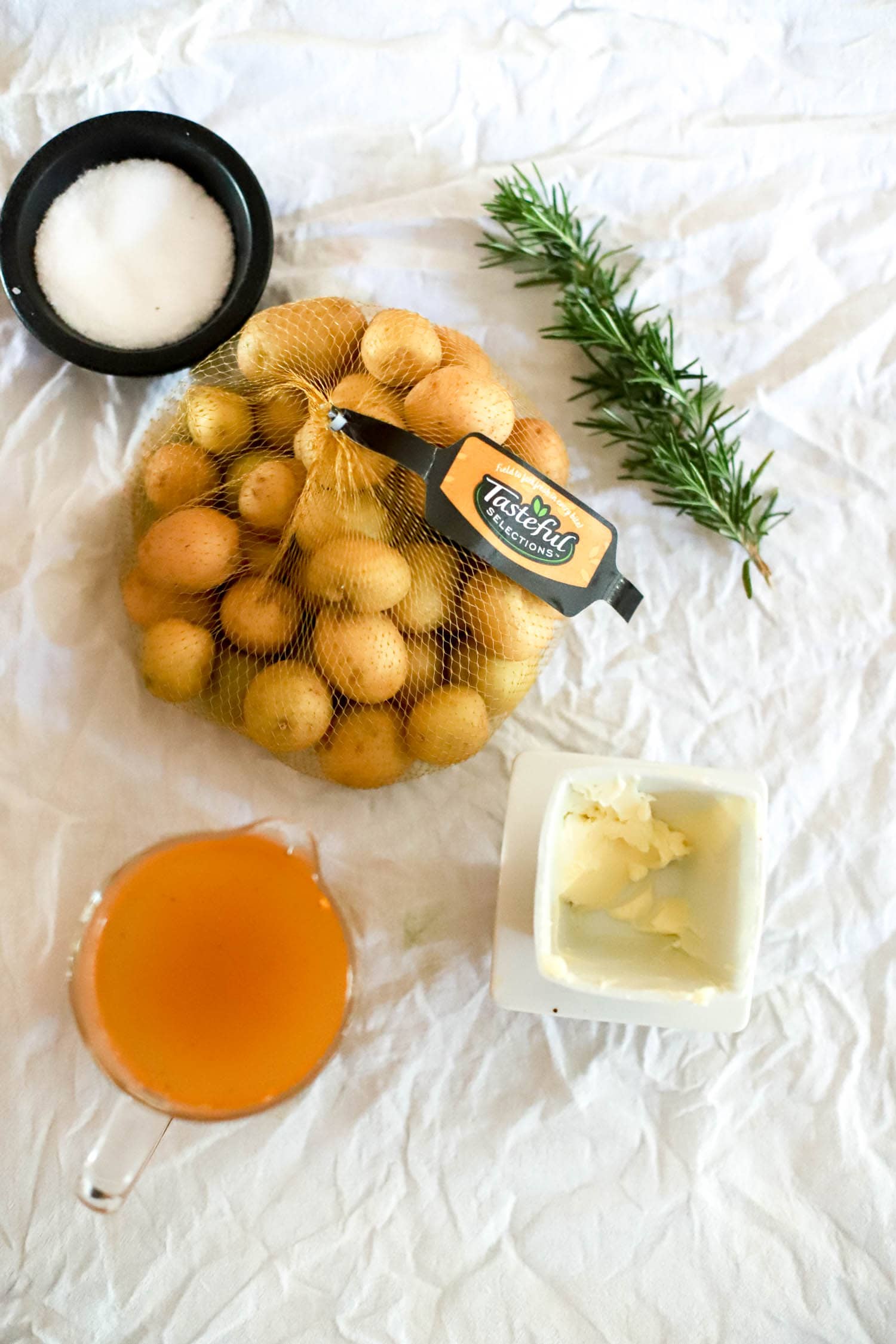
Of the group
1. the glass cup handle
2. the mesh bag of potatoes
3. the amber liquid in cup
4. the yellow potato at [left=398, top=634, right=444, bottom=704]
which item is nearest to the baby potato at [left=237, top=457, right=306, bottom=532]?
the mesh bag of potatoes

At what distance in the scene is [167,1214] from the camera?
0.73m

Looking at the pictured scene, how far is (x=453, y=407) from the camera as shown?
25.4 inches

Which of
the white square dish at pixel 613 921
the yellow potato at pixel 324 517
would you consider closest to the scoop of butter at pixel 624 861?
the white square dish at pixel 613 921

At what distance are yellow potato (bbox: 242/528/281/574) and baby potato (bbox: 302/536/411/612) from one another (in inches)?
1.6

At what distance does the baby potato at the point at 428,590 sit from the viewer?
25.5 inches

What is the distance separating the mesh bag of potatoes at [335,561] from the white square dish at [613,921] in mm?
70

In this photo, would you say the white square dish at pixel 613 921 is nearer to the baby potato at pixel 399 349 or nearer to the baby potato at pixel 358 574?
the baby potato at pixel 358 574

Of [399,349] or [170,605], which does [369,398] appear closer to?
[399,349]

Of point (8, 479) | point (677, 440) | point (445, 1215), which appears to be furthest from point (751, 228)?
point (445, 1215)

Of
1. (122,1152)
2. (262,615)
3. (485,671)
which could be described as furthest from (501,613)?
(122,1152)

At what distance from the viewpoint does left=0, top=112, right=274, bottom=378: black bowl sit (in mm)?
728

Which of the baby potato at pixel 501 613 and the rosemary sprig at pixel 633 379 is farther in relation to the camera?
the rosemary sprig at pixel 633 379

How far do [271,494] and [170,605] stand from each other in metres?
0.10

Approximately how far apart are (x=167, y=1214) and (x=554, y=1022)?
29cm
